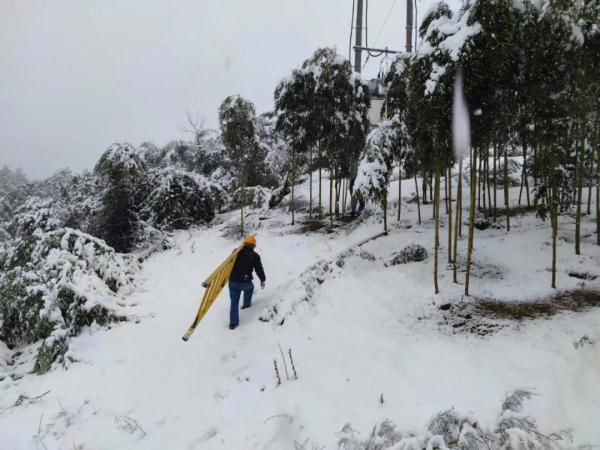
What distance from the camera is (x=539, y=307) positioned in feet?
18.1

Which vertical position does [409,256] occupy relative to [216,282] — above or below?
above

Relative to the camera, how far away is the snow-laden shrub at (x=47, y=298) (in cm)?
618

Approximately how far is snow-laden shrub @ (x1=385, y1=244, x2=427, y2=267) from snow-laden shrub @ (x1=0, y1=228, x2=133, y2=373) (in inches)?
205

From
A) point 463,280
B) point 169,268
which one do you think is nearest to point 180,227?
point 169,268

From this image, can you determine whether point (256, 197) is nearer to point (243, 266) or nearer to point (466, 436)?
point (243, 266)

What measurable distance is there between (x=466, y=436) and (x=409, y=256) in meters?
4.69

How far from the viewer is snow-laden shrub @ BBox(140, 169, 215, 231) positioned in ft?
44.5

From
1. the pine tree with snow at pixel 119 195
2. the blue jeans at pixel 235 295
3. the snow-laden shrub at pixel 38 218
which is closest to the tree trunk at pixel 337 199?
the blue jeans at pixel 235 295

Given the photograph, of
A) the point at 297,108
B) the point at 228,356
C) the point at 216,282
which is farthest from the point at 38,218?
the point at 228,356

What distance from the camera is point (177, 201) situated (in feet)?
45.1

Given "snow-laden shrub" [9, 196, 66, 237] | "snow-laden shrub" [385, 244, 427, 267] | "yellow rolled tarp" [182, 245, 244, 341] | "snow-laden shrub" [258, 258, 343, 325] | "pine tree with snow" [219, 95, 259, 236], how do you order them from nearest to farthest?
"snow-laden shrub" [258, 258, 343, 325] < "yellow rolled tarp" [182, 245, 244, 341] < "snow-laden shrub" [385, 244, 427, 267] < "pine tree with snow" [219, 95, 259, 236] < "snow-laden shrub" [9, 196, 66, 237]

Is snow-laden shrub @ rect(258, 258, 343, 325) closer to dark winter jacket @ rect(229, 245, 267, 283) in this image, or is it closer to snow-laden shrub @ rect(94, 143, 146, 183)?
dark winter jacket @ rect(229, 245, 267, 283)

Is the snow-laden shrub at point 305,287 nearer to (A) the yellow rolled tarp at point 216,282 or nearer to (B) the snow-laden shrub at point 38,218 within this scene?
(A) the yellow rolled tarp at point 216,282

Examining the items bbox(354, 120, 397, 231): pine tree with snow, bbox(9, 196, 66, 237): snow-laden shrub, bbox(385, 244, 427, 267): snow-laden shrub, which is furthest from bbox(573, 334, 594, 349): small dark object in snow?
bbox(9, 196, 66, 237): snow-laden shrub
